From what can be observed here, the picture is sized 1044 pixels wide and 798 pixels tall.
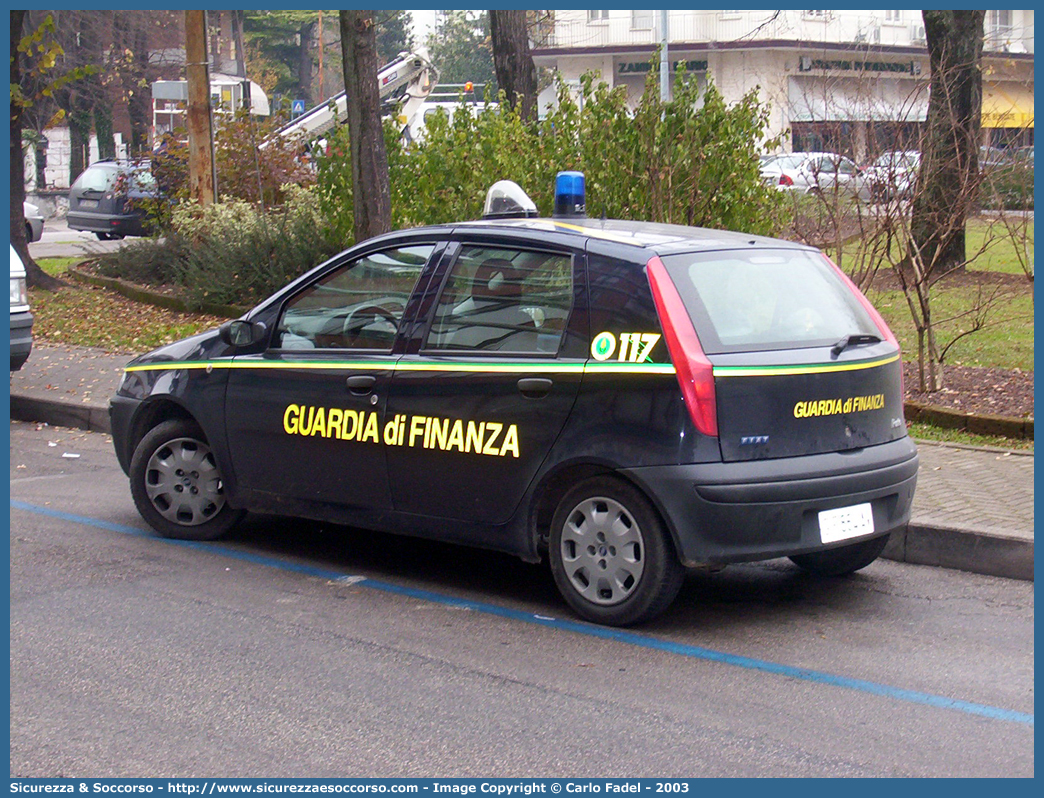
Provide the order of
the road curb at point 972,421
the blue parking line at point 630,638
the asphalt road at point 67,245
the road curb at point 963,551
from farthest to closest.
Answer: the asphalt road at point 67,245 < the road curb at point 972,421 < the road curb at point 963,551 < the blue parking line at point 630,638

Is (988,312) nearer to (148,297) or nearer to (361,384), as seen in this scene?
(361,384)

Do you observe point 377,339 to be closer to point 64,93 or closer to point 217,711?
point 217,711

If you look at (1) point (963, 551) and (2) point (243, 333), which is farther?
(2) point (243, 333)

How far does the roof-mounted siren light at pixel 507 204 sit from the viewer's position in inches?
265

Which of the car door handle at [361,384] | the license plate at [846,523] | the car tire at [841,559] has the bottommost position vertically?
the car tire at [841,559]

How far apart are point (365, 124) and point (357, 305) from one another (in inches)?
255

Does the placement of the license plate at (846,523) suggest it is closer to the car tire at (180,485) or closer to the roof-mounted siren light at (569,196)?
the roof-mounted siren light at (569,196)

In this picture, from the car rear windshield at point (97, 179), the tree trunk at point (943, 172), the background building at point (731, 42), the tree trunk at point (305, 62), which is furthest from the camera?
the tree trunk at point (305, 62)

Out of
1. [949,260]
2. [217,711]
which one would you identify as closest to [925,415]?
[217,711]

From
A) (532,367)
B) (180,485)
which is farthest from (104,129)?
(532,367)

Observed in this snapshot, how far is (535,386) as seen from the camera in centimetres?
556

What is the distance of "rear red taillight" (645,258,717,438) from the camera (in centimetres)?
515

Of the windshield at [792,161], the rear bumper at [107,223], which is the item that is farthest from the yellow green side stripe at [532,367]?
the rear bumper at [107,223]

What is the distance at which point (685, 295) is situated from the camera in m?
5.36
